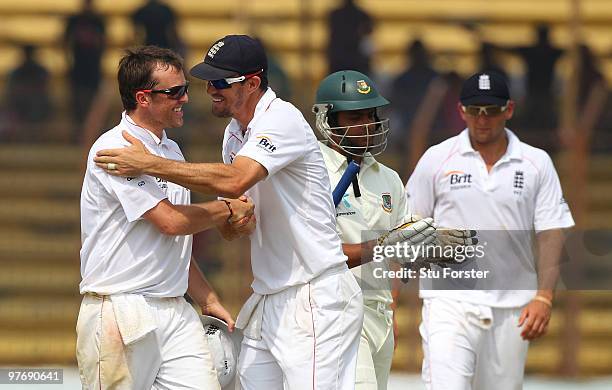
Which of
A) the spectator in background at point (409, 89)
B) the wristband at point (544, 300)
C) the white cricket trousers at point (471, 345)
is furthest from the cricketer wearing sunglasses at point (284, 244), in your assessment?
the spectator in background at point (409, 89)

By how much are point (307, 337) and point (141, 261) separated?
74 centimetres

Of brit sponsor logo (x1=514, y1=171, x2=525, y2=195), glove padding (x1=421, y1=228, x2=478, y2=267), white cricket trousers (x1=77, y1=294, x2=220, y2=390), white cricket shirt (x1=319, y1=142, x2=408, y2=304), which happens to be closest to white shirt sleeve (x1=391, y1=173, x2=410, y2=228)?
white cricket shirt (x1=319, y1=142, x2=408, y2=304)

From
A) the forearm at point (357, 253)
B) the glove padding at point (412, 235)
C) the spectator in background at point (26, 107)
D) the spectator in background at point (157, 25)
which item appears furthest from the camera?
the spectator in background at point (157, 25)

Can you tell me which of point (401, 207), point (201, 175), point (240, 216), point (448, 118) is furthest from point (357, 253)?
point (448, 118)

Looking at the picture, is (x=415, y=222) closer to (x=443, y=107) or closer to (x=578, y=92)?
(x=443, y=107)

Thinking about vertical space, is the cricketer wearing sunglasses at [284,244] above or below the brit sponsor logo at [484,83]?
below

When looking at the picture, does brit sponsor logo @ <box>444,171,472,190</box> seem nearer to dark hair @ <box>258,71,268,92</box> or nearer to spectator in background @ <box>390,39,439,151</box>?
dark hair @ <box>258,71,268,92</box>

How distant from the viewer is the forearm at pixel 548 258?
21.5ft

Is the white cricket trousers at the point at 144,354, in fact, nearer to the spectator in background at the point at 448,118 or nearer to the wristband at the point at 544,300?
the wristband at the point at 544,300

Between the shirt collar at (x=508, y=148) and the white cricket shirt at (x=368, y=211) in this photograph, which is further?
the shirt collar at (x=508, y=148)

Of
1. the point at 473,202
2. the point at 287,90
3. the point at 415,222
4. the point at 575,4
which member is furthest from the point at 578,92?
the point at 415,222

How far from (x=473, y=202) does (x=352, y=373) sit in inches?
67.3

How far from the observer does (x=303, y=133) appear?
5.17 metres

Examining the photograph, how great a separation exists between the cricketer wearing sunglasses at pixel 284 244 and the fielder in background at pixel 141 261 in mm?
135
